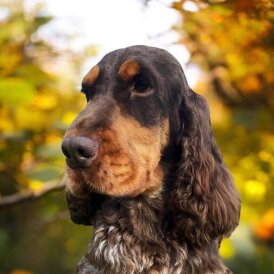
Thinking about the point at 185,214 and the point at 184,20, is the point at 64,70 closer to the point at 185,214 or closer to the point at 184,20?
the point at 184,20

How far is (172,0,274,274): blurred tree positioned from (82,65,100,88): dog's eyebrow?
4.01ft

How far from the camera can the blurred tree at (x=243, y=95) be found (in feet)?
15.8

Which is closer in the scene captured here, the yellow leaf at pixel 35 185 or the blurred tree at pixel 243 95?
the blurred tree at pixel 243 95

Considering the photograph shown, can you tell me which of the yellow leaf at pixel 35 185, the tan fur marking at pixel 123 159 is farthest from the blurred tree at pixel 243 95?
A: the yellow leaf at pixel 35 185

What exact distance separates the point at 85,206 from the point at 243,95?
11.3 ft

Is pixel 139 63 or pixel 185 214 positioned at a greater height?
pixel 139 63

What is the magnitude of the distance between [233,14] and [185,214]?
1.57 meters

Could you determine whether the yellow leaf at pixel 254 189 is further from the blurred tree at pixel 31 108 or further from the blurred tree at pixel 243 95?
the blurred tree at pixel 31 108

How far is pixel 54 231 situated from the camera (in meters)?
7.40

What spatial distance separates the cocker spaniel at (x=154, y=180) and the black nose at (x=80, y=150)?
0.09m

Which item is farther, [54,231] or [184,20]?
[54,231]

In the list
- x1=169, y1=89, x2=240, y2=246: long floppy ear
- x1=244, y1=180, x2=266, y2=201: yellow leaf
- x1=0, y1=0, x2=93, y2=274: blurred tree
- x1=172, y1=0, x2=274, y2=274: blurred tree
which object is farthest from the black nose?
x1=244, y1=180, x2=266, y2=201: yellow leaf

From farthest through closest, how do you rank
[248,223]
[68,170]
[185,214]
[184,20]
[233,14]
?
[248,223]
[184,20]
[233,14]
[185,214]
[68,170]

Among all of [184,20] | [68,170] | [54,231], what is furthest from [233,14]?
[54,231]
